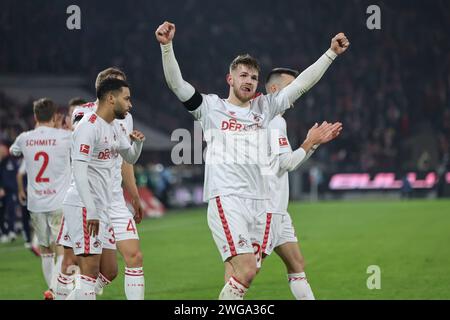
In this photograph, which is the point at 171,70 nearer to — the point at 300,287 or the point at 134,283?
the point at 134,283

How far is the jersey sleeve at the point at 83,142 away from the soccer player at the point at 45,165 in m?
3.08

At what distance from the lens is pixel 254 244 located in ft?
24.6

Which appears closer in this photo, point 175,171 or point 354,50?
point 175,171

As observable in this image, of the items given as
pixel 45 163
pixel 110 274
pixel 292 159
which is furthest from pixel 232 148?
pixel 45 163

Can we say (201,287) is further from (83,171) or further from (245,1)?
(245,1)

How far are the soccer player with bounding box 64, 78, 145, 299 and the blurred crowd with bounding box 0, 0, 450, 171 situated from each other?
91.9 ft

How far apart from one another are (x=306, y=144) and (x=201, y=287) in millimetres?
4422

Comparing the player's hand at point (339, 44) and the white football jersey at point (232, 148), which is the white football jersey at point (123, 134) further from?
the player's hand at point (339, 44)

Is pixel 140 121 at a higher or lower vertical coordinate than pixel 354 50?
lower

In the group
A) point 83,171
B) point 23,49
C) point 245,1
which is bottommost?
point 83,171

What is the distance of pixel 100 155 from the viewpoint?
26.0 ft
